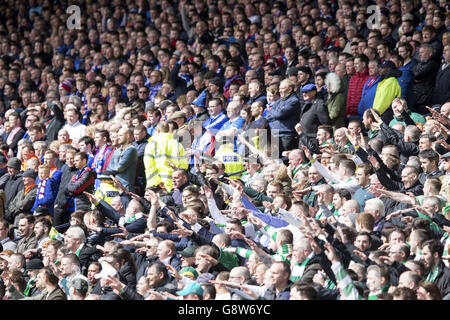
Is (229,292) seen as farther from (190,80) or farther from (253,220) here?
(190,80)

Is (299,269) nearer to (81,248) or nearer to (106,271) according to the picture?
(106,271)

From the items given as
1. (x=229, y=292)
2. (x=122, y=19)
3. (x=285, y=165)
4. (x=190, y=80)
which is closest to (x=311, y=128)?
(x=285, y=165)

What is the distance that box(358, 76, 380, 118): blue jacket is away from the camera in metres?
11.2

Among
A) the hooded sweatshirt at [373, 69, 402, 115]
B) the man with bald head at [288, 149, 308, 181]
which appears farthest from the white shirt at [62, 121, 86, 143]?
the hooded sweatshirt at [373, 69, 402, 115]

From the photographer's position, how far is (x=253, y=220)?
8.69 m

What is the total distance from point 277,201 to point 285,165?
175 centimetres

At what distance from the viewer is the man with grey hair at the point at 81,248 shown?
9500 mm

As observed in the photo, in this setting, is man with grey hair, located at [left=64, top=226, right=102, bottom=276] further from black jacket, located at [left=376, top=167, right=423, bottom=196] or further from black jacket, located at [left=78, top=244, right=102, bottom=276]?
black jacket, located at [left=376, top=167, right=423, bottom=196]

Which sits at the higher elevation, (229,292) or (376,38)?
(376,38)

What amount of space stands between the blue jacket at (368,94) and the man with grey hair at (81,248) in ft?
12.8

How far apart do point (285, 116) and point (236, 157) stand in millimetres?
791

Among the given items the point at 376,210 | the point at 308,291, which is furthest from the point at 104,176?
the point at 308,291

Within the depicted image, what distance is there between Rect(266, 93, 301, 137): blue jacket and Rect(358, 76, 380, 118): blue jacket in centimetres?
87

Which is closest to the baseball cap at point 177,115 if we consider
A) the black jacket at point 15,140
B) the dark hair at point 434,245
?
the black jacket at point 15,140
